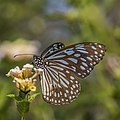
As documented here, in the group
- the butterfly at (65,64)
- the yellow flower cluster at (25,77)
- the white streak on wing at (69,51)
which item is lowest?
the yellow flower cluster at (25,77)

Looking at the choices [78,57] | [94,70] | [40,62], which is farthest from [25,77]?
[94,70]

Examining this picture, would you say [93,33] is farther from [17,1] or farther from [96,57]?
[96,57]

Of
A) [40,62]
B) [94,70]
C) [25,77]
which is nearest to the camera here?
[25,77]

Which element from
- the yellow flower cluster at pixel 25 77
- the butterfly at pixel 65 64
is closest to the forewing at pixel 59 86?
the butterfly at pixel 65 64

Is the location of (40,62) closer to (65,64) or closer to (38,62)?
(38,62)

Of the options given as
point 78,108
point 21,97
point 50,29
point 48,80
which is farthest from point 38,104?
point 50,29

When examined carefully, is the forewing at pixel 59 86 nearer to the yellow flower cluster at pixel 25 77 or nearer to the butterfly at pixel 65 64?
the butterfly at pixel 65 64

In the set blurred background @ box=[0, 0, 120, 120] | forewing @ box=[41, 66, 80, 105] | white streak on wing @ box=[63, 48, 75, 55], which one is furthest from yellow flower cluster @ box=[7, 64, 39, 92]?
blurred background @ box=[0, 0, 120, 120]
